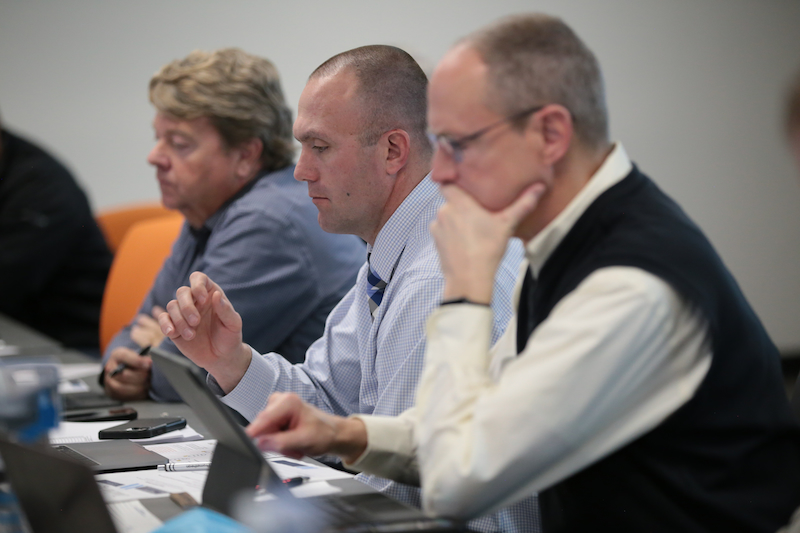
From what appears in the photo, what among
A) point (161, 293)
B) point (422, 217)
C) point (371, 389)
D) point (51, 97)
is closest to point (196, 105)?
point (161, 293)

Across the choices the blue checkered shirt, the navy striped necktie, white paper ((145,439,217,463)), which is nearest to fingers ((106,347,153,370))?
the blue checkered shirt

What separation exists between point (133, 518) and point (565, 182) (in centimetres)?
65

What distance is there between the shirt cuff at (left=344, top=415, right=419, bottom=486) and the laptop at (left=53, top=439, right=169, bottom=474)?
0.37 metres

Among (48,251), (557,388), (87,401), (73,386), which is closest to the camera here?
(557,388)

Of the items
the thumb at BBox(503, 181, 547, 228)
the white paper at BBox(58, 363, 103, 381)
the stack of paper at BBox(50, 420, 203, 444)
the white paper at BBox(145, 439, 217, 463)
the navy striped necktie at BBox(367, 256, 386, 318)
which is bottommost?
the white paper at BBox(58, 363, 103, 381)

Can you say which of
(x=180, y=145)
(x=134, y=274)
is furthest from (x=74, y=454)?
(x=134, y=274)

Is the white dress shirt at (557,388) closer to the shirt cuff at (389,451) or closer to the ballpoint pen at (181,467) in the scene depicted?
the shirt cuff at (389,451)

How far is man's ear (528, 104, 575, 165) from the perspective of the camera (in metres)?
0.94

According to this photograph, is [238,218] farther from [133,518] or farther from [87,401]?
[133,518]

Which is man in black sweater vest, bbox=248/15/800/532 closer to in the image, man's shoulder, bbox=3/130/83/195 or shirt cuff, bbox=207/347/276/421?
shirt cuff, bbox=207/347/276/421

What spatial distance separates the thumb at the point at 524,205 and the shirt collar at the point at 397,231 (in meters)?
0.57

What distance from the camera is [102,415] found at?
1682mm

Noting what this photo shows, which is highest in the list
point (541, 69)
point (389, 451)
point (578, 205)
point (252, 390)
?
point (541, 69)

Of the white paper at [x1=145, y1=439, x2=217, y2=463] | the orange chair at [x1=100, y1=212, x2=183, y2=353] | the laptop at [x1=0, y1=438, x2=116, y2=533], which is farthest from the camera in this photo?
the orange chair at [x1=100, y1=212, x2=183, y2=353]
